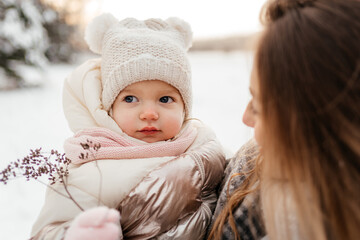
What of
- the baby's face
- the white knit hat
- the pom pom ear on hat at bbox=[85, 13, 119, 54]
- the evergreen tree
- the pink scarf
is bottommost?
the pink scarf

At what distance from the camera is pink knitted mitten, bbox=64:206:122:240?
0.73m

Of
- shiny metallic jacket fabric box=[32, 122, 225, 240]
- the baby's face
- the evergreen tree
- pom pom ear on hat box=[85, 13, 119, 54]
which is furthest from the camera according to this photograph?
the evergreen tree

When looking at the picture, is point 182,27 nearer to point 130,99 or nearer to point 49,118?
point 130,99

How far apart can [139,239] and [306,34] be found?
0.69 metres

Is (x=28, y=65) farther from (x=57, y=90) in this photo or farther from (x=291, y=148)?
(x=291, y=148)

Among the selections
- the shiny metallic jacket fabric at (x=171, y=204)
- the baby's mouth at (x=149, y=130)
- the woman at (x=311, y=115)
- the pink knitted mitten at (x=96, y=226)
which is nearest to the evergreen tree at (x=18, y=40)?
the baby's mouth at (x=149, y=130)

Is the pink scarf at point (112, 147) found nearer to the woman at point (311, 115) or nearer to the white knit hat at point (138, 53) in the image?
the white knit hat at point (138, 53)

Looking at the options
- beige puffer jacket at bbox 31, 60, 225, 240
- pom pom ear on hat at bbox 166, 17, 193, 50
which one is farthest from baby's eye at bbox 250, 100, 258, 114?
pom pom ear on hat at bbox 166, 17, 193, 50

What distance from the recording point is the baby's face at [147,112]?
1178 millimetres

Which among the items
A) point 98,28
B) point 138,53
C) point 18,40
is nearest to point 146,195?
point 138,53

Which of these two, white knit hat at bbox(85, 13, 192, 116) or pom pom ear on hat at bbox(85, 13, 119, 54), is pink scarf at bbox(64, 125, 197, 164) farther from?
pom pom ear on hat at bbox(85, 13, 119, 54)

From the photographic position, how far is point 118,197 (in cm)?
96

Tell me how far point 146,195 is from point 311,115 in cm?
51

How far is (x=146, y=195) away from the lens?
94 cm
